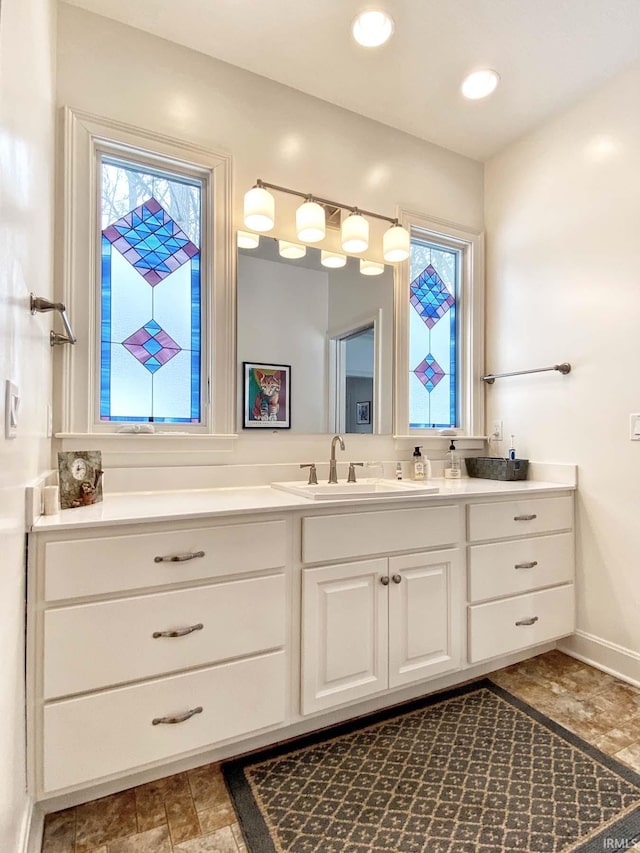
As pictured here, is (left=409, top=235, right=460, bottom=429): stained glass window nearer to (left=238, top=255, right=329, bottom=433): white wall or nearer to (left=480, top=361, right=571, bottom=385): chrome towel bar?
(left=480, top=361, right=571, bottom=385): chrome towel bar

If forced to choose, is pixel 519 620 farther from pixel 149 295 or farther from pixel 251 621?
pixel 149 295

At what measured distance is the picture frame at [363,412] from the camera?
7.69 ft

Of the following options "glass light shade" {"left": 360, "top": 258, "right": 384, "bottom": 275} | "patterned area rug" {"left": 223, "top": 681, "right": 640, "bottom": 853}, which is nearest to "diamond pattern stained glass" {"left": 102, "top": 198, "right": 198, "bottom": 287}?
"glass light shade" {"left": 360, "top": 258, "right": 384, "bottom": 275}

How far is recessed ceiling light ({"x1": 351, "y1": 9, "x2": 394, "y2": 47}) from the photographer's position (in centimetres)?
179

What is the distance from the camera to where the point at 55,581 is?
1215 millimetres

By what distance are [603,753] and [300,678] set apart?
1.04 m

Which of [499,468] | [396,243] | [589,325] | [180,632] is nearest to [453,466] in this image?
[499,468]

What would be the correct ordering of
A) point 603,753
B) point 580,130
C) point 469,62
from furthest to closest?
point 580,130 → point 469,62 → point 603,753

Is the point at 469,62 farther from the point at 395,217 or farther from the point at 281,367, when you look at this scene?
the point at 281,367

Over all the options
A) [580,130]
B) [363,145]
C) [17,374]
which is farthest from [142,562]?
[580,130]

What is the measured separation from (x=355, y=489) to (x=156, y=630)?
1035 mm

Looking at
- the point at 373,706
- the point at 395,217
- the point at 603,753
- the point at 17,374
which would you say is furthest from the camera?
the point at 395,217

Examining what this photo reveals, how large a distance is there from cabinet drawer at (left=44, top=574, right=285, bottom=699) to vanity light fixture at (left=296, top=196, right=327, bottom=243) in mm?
1516

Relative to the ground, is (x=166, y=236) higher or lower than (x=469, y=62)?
lower
